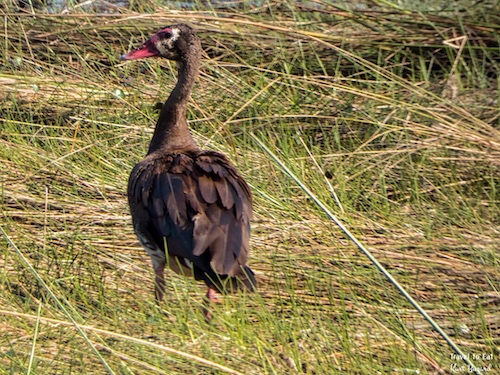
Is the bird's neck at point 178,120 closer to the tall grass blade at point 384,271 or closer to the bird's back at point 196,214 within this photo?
the bird's back at point 196,214

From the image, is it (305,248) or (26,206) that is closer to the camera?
(305,248)

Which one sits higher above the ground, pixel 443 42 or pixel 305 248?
pixel 443 42

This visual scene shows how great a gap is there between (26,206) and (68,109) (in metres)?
0.97

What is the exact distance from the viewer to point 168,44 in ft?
14.6

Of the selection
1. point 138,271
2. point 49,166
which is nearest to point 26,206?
point 49,166

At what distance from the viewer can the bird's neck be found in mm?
4258

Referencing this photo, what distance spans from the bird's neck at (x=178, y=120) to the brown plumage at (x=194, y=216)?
0.18 m

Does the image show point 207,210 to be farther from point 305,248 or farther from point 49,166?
point 49,166

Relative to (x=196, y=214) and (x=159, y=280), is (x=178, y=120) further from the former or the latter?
(x=159, y=280)

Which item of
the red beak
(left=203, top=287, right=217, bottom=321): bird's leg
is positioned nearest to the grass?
(left=203, top=287, right=217, bottom=321): bird's leg

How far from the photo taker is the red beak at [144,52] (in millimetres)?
4438

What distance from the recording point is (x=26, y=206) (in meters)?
4.25

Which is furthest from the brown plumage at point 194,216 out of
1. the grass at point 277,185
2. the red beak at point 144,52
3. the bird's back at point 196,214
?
the red beak at point 144,52

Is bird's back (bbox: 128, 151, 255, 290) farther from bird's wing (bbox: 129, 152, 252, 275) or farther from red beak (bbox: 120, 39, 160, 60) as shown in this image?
red beak (bbox: 120, 39, 160, 60)
